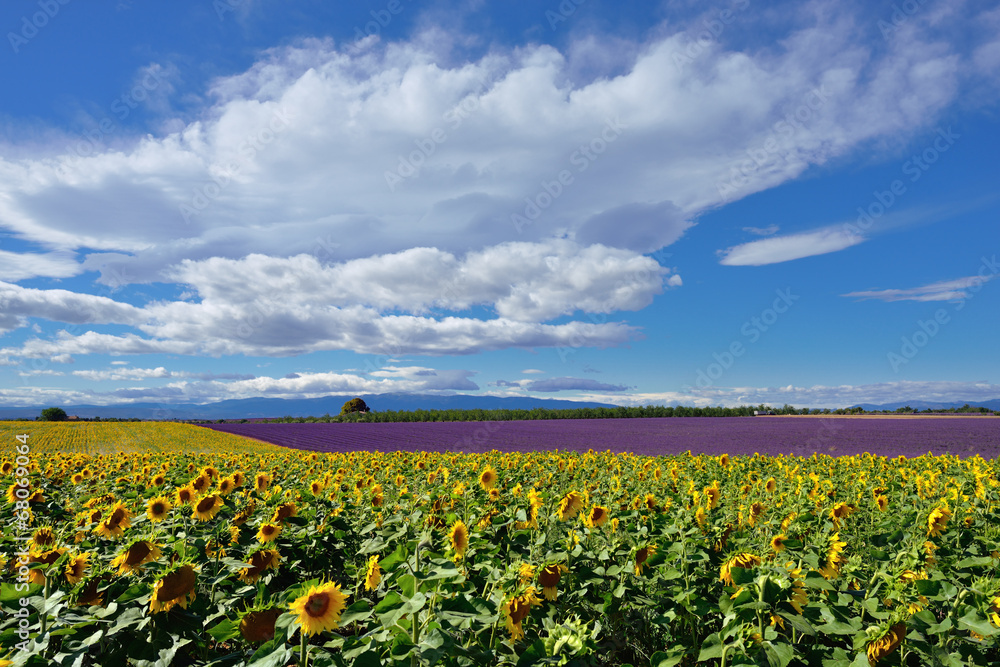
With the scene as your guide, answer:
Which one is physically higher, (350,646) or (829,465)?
(350,646)

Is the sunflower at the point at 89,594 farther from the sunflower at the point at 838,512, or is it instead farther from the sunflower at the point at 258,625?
the sunflower at the point at 838,512

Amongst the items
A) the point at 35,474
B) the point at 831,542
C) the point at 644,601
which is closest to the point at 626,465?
the point at 831,542

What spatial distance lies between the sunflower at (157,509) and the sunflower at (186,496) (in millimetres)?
100

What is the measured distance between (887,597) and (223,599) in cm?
358

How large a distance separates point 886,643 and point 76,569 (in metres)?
4.15

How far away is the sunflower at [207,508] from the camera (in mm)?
3877

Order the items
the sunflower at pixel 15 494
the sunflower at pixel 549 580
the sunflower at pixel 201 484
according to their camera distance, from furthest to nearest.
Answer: the sunflower at pixel 15 494 < the sunflower at pixel 201 484 < the sunflower at pixel 549 580

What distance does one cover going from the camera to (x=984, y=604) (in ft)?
8.42

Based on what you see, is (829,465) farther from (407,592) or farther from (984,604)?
(407,592)

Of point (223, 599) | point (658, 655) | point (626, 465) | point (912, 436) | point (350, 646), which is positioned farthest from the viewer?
point (912, 436)

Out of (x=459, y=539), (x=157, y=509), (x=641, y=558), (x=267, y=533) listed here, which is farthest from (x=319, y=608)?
(x=157, y=509)

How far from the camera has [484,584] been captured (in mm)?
3008

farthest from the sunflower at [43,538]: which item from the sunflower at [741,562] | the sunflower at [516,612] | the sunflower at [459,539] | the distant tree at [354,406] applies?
the distant tree at [354,406]

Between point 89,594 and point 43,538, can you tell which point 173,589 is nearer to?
point 89,594
